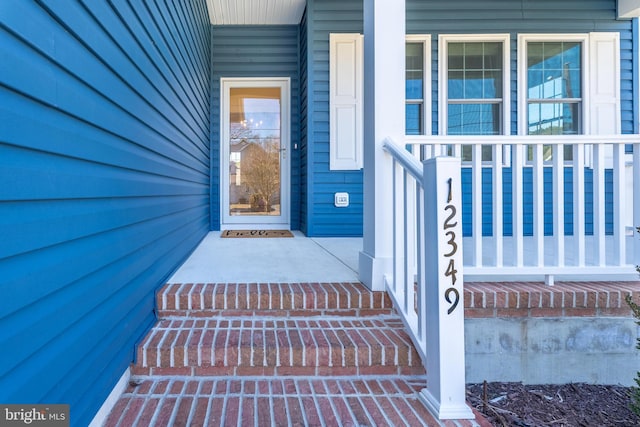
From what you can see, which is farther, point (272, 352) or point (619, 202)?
point (619, 202)

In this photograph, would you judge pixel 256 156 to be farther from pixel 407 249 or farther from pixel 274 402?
pixel 274 402

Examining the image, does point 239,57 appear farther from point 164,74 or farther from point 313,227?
point 164,74

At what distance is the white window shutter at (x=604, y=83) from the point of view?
4.43 meters

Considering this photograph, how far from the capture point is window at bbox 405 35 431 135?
444 cm

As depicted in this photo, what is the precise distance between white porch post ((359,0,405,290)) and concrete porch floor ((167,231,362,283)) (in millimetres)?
295

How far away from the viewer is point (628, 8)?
432 cm

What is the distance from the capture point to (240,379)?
155 cm

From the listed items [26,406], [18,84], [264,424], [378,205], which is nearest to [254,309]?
[264,424]

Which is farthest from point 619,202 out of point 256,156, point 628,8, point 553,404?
point 256,156

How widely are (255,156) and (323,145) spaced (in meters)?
1.18

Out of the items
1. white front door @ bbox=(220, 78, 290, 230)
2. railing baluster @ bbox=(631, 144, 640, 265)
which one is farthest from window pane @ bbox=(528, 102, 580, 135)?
white front door @ bbox=(220, 78, 290, 230)

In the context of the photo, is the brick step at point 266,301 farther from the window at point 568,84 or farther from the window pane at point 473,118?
the window at point 568,84

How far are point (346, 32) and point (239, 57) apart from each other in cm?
154

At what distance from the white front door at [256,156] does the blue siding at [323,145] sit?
74 centimetres
